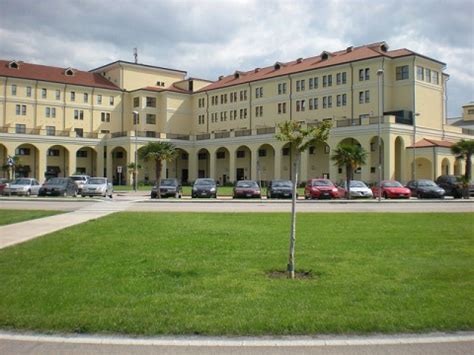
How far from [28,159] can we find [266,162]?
3323cm

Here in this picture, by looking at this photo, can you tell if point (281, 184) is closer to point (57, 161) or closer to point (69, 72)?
point (57, 161)

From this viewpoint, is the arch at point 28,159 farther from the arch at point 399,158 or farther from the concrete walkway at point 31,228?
the concrete walkway at point 31,228

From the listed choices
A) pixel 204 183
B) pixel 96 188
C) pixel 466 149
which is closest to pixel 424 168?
pixel 466 149

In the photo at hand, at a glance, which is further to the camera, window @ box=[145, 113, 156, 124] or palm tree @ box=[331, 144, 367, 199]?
window @ box=[145, 113, 156, 124]

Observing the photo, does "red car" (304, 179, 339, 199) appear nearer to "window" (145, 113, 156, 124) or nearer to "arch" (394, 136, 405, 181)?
"arch" (394, 136, 405, 181)

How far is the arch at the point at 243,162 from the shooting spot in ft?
243

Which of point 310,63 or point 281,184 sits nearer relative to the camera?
point 281,184

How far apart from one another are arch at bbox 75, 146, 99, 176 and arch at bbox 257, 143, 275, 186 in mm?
25043

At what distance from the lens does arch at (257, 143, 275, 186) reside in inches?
2815

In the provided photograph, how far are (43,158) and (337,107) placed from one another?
3980cm

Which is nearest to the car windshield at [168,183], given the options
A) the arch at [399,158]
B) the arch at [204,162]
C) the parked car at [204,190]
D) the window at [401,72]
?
the parked car at [204,190]

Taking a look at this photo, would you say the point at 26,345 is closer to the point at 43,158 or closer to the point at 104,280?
the point at 104,280

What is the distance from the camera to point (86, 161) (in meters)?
80.4

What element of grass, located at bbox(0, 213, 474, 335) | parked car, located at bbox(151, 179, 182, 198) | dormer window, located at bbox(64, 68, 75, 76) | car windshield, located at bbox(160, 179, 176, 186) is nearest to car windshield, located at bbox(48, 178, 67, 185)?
parked car, located at bbox(151, 179, 182, 198)
